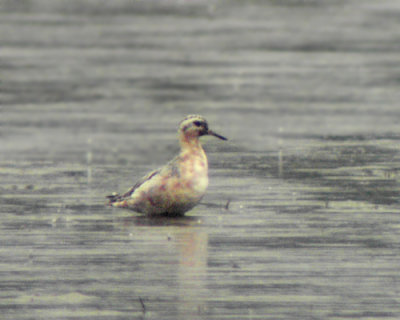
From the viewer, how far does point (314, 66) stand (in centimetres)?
2588

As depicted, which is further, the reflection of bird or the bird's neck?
the bird's neck

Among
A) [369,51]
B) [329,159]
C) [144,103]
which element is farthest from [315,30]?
[329,159]

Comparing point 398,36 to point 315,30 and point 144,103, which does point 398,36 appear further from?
point 144,103

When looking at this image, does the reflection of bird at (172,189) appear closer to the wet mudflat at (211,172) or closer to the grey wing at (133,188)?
the grey wing at (133,188)

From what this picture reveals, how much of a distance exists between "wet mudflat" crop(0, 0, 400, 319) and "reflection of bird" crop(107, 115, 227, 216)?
0.46 ft

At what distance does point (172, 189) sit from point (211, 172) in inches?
107

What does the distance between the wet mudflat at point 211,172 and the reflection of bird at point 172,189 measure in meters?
0.14

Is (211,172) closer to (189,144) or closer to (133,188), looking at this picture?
(189,144)

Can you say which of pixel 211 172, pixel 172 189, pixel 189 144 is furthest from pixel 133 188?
pixel 211 172

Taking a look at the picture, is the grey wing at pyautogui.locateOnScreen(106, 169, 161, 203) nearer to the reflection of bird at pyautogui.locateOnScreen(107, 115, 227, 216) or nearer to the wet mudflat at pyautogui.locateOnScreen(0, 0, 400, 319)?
the reflection of bird at pyautogui.locateOnScreen(107, 115, 227, 216)

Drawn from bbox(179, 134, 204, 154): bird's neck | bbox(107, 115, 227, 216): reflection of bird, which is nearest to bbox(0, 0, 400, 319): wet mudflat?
bbox(107, 115, 227, 216): reflection of bird

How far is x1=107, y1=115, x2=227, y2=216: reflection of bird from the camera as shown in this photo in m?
11.6

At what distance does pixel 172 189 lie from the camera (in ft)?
38.0

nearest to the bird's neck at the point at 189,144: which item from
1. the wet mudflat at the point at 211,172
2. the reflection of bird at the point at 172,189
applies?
the reflection of bird at the point at 172,189
